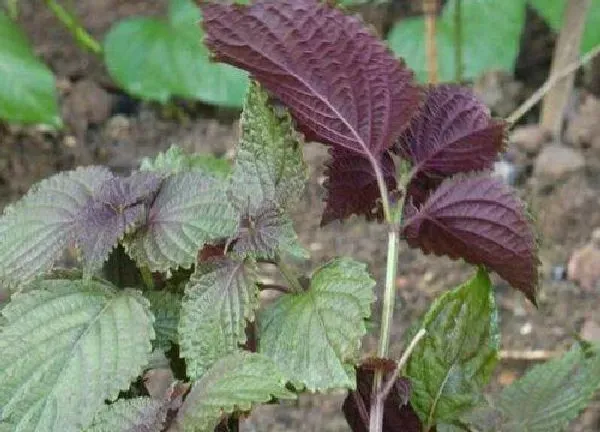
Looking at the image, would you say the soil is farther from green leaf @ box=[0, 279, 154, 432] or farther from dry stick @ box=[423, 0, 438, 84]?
green leaf @ box=[0, 279, 154, 432]

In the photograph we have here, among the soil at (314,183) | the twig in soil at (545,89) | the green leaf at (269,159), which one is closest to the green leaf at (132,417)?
the green leaf at (269,159)

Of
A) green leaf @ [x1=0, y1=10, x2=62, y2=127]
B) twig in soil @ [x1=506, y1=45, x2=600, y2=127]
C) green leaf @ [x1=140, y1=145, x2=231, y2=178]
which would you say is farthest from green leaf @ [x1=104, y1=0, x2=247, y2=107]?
green leaf @ [x1=140, y1=145, x2=231, y2=178]

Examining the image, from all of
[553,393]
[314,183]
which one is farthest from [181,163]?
[314,183]

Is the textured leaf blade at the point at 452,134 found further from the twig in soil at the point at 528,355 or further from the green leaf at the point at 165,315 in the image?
the twig in soil at the point at 528,355

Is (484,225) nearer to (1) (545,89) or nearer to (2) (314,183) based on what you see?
(1) (545,89)

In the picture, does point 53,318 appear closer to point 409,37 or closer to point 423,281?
point 423,281

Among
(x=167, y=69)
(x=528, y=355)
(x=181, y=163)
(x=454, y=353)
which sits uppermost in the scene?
(x=167, y=69)
